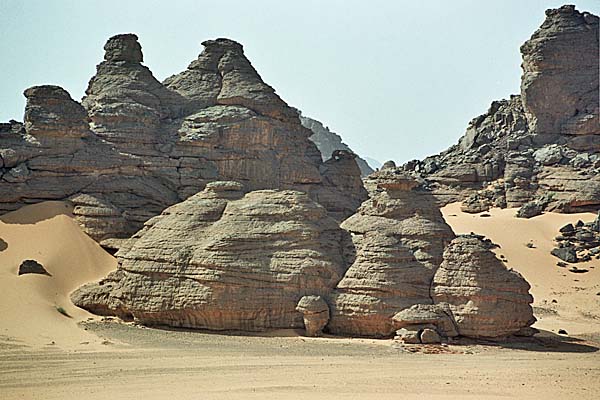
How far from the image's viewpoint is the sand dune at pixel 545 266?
84.2 ft

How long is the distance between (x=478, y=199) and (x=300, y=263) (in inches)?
1131

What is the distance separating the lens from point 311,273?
1953 centimetres

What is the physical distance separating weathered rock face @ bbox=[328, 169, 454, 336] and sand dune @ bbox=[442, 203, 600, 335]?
5.83 metres

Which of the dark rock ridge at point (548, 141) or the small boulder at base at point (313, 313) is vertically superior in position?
the dark rock ridge at point (548, 141)

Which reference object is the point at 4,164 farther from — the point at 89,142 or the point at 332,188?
the point at 332,188

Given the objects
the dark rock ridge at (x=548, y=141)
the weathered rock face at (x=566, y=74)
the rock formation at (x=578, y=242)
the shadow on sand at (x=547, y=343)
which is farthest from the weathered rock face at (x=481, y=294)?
the weathered rock face at (x=566, y=74)

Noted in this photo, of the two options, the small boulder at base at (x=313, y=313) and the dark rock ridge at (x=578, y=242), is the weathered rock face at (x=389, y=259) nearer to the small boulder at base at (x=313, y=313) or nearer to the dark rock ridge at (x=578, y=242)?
the small boulder at base at (x=313, y=313)

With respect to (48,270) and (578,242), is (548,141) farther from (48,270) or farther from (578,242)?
(48,270)

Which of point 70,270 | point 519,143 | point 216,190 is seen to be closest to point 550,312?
point 216,190

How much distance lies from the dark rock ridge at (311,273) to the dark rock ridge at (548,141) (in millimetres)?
23582

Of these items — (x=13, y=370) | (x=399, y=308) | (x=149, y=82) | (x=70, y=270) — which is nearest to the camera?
(x=13, y=370)

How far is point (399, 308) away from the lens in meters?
18.6

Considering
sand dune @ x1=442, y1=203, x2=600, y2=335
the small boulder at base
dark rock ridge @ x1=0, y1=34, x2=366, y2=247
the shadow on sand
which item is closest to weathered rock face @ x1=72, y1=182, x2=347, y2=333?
the small boulder at base

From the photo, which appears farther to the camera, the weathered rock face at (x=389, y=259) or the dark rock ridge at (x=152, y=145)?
Result: the dark rock ridge at (x=152, y=145)
